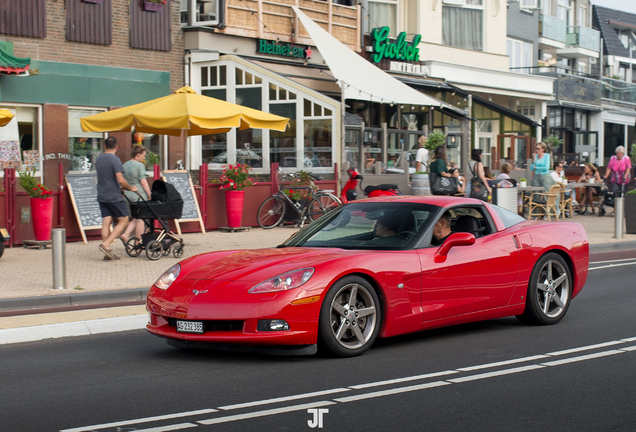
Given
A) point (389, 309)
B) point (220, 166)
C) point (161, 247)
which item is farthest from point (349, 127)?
point (389, 309)

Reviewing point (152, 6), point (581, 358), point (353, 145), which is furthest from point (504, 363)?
point (353, 145)

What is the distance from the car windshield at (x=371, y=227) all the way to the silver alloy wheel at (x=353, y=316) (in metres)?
0.65

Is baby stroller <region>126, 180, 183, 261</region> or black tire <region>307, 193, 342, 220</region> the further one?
black tire <region>307, 193, 342, 220</region>

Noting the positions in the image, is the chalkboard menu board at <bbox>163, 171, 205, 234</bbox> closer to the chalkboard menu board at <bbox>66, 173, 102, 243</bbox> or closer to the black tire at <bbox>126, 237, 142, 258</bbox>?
the chalkboard menu board at <bbox>66, 173, 102, 243</bbox>

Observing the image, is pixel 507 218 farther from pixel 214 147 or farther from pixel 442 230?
pixel 214 147

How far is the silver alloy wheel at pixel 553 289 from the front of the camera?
8.30 metres

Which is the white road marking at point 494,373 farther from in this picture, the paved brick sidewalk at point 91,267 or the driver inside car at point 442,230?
the paved brick sidewalk at point 91,267

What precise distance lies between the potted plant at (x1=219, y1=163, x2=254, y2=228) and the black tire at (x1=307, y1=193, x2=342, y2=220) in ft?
6.16

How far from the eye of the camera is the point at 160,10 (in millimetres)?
20906

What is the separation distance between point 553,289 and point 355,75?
15682 mm

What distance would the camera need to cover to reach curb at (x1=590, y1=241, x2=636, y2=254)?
653 inches

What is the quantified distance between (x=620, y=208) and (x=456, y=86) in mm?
13045

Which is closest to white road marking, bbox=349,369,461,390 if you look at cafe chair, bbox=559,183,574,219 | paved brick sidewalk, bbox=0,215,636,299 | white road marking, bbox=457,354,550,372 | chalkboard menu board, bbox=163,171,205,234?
white road marking, bbox=457,354,550,372

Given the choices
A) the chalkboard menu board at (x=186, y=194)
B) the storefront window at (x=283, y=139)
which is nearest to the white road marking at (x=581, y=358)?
the chalkboard menu board at (x=186, y=194)
